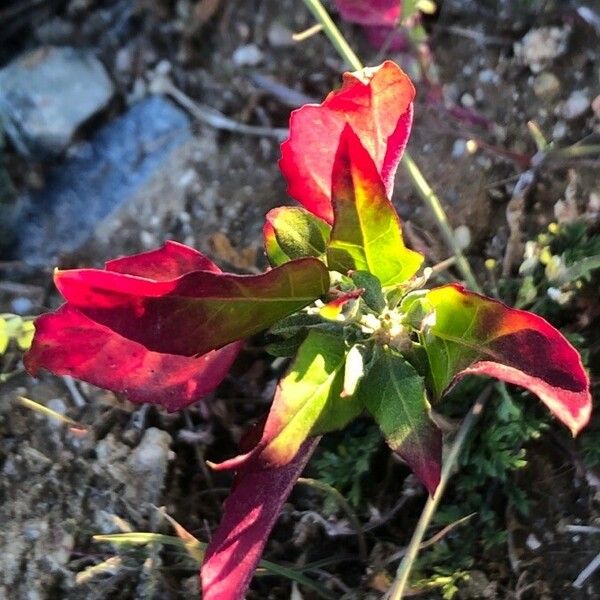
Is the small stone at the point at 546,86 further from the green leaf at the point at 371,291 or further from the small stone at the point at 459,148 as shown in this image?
the green leaf at the point at 371,291

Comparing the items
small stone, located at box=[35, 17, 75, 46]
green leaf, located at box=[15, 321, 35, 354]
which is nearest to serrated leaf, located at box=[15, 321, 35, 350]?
green leaf, located at box=[15, 321, 35, 354]

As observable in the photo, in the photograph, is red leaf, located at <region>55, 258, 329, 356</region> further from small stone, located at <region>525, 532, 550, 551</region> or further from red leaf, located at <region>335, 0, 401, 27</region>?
red leaf, located at <region>335, 0, 401, 27</region>

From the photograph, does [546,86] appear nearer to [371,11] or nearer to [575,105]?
[575,105]

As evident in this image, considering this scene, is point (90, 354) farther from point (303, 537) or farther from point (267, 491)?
point (303, 537)

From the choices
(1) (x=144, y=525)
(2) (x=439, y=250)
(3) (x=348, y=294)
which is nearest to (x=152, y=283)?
(3) (x=348, y=294)

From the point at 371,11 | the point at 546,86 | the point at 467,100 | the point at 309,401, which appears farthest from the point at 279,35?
the point at 309,401

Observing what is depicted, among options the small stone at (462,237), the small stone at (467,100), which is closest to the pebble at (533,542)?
the small stone at (462,237)
